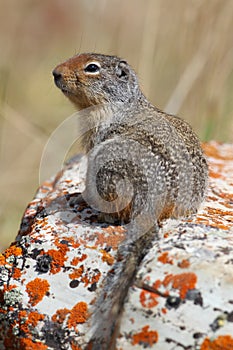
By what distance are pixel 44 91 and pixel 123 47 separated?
1394 millimetres

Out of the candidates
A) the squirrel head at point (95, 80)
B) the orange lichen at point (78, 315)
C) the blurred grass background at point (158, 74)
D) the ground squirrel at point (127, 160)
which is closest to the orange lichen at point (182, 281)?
the ground squirrel at point (127, 160)

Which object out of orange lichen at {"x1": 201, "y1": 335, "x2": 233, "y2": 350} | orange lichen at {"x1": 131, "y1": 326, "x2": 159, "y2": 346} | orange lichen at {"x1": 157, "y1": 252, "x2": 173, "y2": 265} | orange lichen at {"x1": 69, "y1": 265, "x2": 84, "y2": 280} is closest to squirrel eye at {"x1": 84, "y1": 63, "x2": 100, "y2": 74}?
orange lichen at {"x1": 69, "y1": 265, "x2": 84, "y2": 280}

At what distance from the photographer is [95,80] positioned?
11.9 feet

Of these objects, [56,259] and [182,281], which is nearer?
[182,281]

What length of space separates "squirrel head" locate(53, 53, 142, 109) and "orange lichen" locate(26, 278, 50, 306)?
1274 millimetres

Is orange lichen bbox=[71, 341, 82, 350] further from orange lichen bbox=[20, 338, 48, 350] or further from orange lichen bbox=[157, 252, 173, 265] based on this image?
orange lichen bbox=[157, 252, 173, 265]

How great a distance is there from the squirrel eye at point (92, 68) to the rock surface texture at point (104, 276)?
0.83m

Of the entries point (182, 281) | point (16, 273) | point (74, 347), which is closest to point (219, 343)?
point (182, 281)

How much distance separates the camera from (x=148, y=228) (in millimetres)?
2855

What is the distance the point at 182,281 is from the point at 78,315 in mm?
551

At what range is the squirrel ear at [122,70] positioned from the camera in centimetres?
374

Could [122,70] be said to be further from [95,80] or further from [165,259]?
[165,259]

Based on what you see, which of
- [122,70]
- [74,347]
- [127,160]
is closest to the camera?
[74,347]

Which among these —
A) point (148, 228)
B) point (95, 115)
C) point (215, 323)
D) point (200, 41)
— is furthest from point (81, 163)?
point (215, 323)
